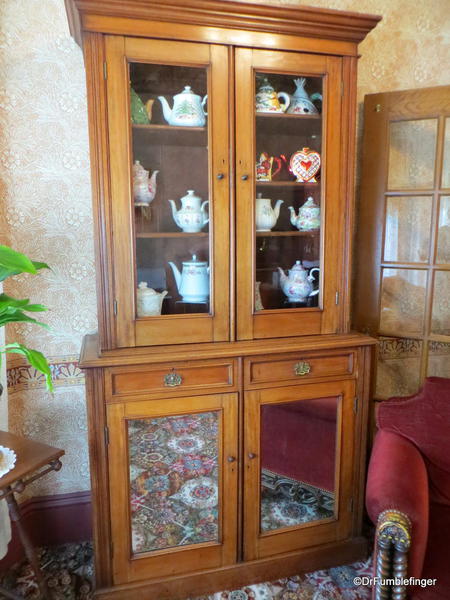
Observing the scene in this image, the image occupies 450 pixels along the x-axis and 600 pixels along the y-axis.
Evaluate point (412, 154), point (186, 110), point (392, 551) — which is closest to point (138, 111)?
point (186, 110)

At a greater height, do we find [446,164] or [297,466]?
[446,164]

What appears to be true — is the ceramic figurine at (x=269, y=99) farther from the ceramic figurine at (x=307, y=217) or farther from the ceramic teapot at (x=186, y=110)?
the ceramic figurine at (x=307, y=217)

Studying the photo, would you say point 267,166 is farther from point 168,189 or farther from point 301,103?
point 168,189

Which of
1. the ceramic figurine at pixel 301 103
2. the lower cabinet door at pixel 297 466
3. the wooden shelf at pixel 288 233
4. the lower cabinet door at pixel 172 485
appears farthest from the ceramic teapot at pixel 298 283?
the ceramic figurine at pixel 301 103

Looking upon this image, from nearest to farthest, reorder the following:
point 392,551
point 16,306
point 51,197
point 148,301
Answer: point 392,551, point 16,306, point 148,301, point 51,197

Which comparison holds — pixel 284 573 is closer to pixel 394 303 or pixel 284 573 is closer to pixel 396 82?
pixel 394 303

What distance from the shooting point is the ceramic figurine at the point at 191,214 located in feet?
4.83

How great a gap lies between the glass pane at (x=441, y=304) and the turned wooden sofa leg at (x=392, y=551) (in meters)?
0.97

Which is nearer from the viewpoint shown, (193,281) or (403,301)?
(193,281)

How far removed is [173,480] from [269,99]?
1385 millimetres

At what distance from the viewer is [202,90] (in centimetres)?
141

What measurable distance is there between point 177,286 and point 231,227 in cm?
28

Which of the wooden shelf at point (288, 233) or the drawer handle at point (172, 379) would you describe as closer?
the drawer handle at point (172, 379)

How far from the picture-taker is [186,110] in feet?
4.66
